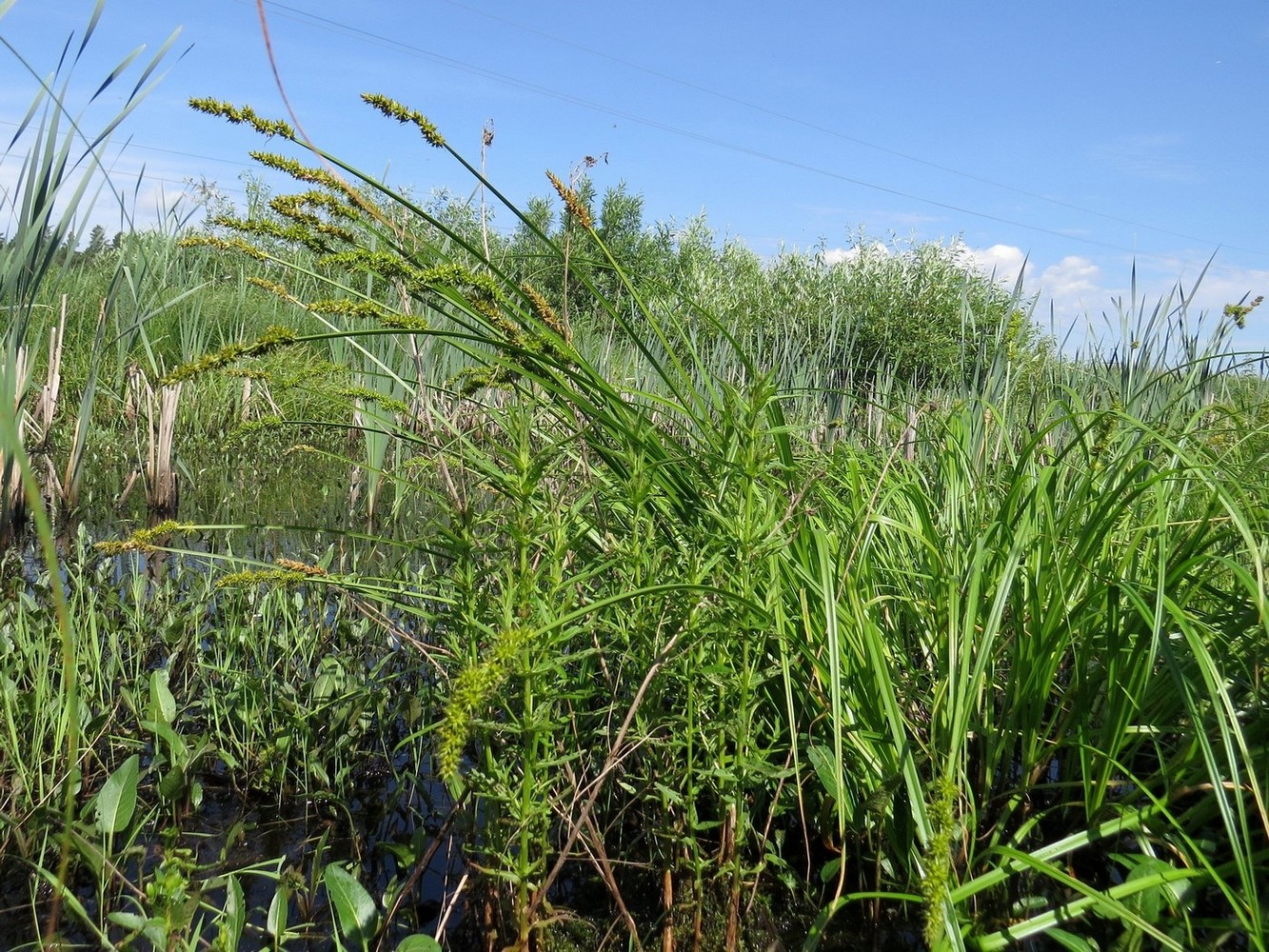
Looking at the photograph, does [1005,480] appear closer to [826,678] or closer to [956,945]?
[826,678]

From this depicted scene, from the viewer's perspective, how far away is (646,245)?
Answer: 25.0 meters

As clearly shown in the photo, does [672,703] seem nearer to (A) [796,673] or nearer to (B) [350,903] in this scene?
(A) [796,673]

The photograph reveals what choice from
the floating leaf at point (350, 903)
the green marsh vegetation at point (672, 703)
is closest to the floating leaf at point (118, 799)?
the green marsh vegetation at point (672, 703)

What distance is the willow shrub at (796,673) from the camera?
Answer: 5.07 feet

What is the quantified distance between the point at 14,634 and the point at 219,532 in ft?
7.32

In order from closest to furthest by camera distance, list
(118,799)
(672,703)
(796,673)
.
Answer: (118,799) < (796,673) < (672,703)

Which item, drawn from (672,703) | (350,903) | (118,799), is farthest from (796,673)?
(118,799)

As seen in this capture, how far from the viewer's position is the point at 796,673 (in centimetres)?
206

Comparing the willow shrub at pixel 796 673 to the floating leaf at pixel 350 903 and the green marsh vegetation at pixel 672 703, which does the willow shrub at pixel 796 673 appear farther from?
the floating leaf at pixel 350 903

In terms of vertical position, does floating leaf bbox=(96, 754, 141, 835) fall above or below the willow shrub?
below

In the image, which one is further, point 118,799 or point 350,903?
point 118,799

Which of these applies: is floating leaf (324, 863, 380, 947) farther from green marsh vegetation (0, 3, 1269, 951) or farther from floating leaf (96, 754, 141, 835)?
floating leaf (96, 754, 141, 835)

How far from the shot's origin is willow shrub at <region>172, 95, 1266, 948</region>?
5.07 ft

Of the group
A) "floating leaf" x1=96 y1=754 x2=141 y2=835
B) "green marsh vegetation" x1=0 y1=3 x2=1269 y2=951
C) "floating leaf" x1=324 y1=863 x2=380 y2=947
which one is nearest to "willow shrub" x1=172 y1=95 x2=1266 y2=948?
"green marsh vegetation" x1=0 y1=3 x2=1269 y2=951
